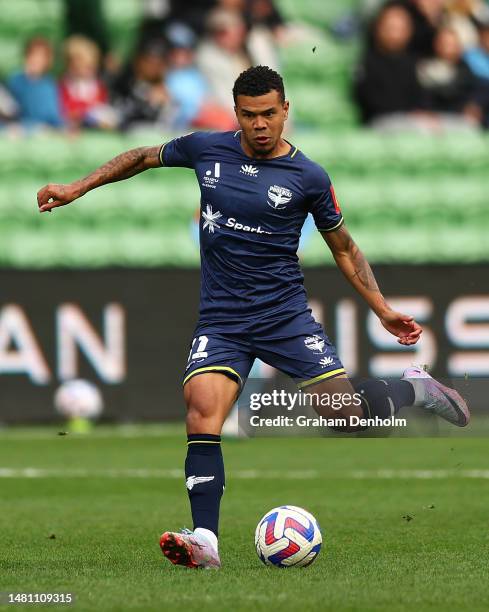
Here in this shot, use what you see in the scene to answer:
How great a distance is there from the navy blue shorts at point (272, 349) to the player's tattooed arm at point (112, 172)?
0.74m

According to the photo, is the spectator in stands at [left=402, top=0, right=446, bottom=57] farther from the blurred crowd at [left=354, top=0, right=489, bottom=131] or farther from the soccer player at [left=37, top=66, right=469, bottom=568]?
the soccer player at [left=37, top=66, right=469, bottom=568]

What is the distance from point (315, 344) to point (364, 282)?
1.16 ft

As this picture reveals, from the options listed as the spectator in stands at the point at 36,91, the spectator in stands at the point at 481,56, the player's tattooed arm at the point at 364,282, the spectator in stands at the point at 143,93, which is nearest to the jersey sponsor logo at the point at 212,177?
the player's tattooed arm at the point at 364,282

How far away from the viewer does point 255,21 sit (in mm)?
16406

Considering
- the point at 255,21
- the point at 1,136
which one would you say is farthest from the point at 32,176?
the point at 255,21

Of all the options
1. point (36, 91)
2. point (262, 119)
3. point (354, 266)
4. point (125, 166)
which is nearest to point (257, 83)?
point (262, 119)

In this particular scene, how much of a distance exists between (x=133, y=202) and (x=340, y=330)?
117 inches

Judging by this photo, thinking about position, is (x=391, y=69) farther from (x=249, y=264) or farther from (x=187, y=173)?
(x=249, y=264)

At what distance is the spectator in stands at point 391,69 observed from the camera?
53.3 ft

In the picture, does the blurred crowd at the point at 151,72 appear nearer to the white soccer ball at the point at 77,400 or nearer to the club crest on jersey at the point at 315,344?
the white soccer ball at the point at 77,400

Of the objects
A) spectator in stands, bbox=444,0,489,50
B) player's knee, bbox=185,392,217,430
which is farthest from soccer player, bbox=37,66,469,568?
spectator in stands, bbox=444,0,489,50

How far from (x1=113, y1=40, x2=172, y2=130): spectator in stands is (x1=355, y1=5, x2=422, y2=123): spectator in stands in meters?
2.46

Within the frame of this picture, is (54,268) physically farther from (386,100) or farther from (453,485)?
(453,485)

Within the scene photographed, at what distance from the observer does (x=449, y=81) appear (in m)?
16.6
